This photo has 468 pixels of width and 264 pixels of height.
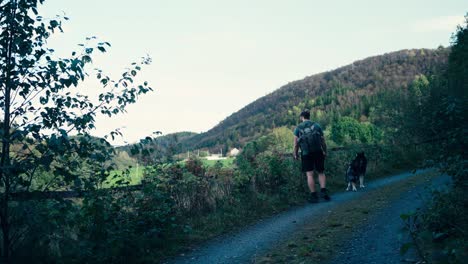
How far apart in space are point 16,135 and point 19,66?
77cm

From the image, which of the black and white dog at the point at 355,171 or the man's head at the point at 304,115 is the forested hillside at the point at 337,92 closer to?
the black and white dog at the point at 355,171

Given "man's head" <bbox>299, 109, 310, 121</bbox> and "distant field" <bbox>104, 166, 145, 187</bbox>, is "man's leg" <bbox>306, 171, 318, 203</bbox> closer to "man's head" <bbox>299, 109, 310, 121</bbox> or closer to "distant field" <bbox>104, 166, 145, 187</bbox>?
"man's head" <bbox>299, 109, 310, 121</bbox>

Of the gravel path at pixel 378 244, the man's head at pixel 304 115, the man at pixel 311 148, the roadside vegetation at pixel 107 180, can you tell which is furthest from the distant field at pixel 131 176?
the man's head at pixel 304 115

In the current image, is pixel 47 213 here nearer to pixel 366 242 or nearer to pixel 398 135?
pixel 366 242

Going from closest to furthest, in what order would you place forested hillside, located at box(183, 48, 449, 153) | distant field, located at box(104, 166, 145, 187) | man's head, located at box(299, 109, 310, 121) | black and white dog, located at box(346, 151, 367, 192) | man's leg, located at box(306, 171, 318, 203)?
1. distant field, located at box(104, 166, 145, 187)
2. man's leg, located at box(306, 171, 318, 203)
3. man's head, located at box(299, 109, 310, 121)
4. black and white dog, located at box(346, 151, 367, 192)
5. forested hillside, located at box(183, 48, 449, 153)

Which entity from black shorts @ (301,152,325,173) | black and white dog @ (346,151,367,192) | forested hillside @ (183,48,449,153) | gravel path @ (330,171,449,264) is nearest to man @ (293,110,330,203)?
black shorts @ (301,152,325,173)

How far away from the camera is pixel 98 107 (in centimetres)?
451

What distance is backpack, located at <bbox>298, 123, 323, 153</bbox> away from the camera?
952cm

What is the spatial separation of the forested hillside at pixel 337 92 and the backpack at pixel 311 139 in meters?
113

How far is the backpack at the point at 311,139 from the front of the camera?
9516 millimetres

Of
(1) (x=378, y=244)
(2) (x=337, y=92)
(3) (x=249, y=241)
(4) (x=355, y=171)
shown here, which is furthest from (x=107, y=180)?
(2) (x=337, y=92)

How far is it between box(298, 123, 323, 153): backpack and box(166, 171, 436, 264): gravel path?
67.7 inches

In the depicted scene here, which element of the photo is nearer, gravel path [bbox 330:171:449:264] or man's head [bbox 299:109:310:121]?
gravel path [bbox 330:171:449:264]

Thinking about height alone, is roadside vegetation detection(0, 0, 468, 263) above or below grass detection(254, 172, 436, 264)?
above
